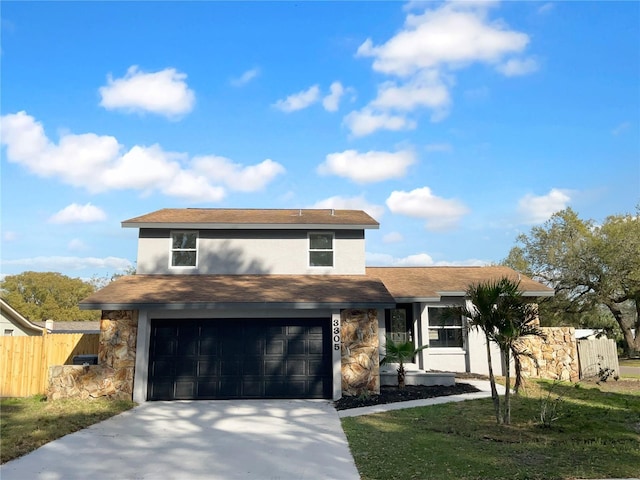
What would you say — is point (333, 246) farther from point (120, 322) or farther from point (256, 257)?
point (120, 322)

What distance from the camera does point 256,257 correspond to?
16547 mm

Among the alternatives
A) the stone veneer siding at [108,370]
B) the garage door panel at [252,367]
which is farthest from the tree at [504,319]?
the stone veneer siding at [108,370]

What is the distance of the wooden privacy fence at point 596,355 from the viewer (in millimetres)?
17203

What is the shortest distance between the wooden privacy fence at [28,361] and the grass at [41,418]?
462 millimetres

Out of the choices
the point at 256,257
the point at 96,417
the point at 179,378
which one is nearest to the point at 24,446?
the point at 96,417

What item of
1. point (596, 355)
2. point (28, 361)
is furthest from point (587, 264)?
point (28, 361)

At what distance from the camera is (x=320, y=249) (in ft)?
54.9

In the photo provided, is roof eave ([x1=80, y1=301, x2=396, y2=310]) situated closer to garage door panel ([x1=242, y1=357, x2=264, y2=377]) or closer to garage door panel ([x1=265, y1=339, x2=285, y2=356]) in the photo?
garage door panel ([x1=265, y1=339, x2=285, y2=356])

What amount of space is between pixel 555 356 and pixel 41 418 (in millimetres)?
16106

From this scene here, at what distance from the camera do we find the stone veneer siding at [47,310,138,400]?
1276cm

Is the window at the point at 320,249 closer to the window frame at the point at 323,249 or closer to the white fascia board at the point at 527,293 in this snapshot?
the window frame at the point at 323,249

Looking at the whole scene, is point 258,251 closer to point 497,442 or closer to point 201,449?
point 201,449

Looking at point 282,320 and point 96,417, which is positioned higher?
point 282,320

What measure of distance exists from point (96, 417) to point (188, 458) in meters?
4.30
